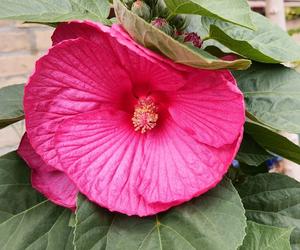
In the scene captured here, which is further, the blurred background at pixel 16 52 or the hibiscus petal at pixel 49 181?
the blurred background at pixel 16 52

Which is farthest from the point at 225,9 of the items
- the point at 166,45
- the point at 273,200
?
the point at 273,200

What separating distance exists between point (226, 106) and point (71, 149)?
0.51 ft

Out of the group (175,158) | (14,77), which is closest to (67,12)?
(175,158)

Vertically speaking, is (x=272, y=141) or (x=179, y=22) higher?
(x=179, y=22)

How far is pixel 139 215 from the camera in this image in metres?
0.46

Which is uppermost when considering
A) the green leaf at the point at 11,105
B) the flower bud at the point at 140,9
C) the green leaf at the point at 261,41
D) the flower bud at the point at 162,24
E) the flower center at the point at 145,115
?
the flower bud at the point at 140,9

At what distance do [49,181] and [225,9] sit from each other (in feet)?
0.82

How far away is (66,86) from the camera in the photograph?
48 cm

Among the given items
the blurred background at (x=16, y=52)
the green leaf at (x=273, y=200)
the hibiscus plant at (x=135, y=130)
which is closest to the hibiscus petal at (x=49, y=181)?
the hibiscus plant at (x=135, y=130)

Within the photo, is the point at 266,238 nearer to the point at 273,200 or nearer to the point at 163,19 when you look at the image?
the point at 273,200

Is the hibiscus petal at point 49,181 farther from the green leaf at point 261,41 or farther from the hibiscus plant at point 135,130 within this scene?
the green leaf at point 261,41

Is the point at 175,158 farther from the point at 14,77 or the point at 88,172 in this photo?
the point at 14,77

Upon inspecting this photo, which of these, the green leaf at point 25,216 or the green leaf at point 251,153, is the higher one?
the green leaf at point 251,153

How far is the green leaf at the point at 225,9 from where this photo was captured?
1.34 ft
